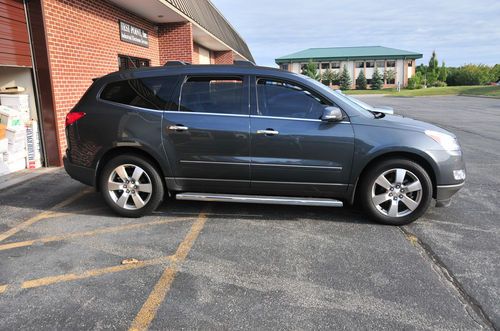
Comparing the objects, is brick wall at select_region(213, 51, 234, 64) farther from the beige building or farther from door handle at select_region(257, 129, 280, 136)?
the beige building

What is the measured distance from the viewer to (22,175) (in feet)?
22.7

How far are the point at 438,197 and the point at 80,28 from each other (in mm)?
7334

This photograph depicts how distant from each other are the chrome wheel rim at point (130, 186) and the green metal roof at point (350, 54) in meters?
75.9

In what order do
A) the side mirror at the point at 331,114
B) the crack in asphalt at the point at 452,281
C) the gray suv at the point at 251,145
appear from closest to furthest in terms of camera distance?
the crack in asphalt at the point at 452,281 < the side mirror at the point at 331,114 < the gray suv at the point at 251,145

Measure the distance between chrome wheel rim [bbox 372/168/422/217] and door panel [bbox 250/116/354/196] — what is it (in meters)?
0.40

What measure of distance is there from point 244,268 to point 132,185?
6.50 feet

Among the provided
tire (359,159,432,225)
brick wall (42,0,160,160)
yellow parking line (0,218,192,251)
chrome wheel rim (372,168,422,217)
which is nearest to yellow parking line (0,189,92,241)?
yellow parking line (0,218,192,251)

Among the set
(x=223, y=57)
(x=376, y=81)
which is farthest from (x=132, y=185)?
(x=376, y=81)

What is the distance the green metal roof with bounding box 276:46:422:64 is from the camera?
248 feet

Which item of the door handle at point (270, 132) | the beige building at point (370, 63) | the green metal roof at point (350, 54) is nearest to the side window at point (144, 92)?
the door handle at point (270, 132)

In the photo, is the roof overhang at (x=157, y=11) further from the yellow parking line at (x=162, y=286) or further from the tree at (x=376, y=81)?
the tree at (x=376, y=81)

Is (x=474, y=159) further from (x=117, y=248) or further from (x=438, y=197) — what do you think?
(x=117, y=248)

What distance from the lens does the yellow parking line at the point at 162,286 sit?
112 inches

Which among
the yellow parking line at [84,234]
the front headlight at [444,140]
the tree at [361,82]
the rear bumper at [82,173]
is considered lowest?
the yellow parking line at [84,234]
